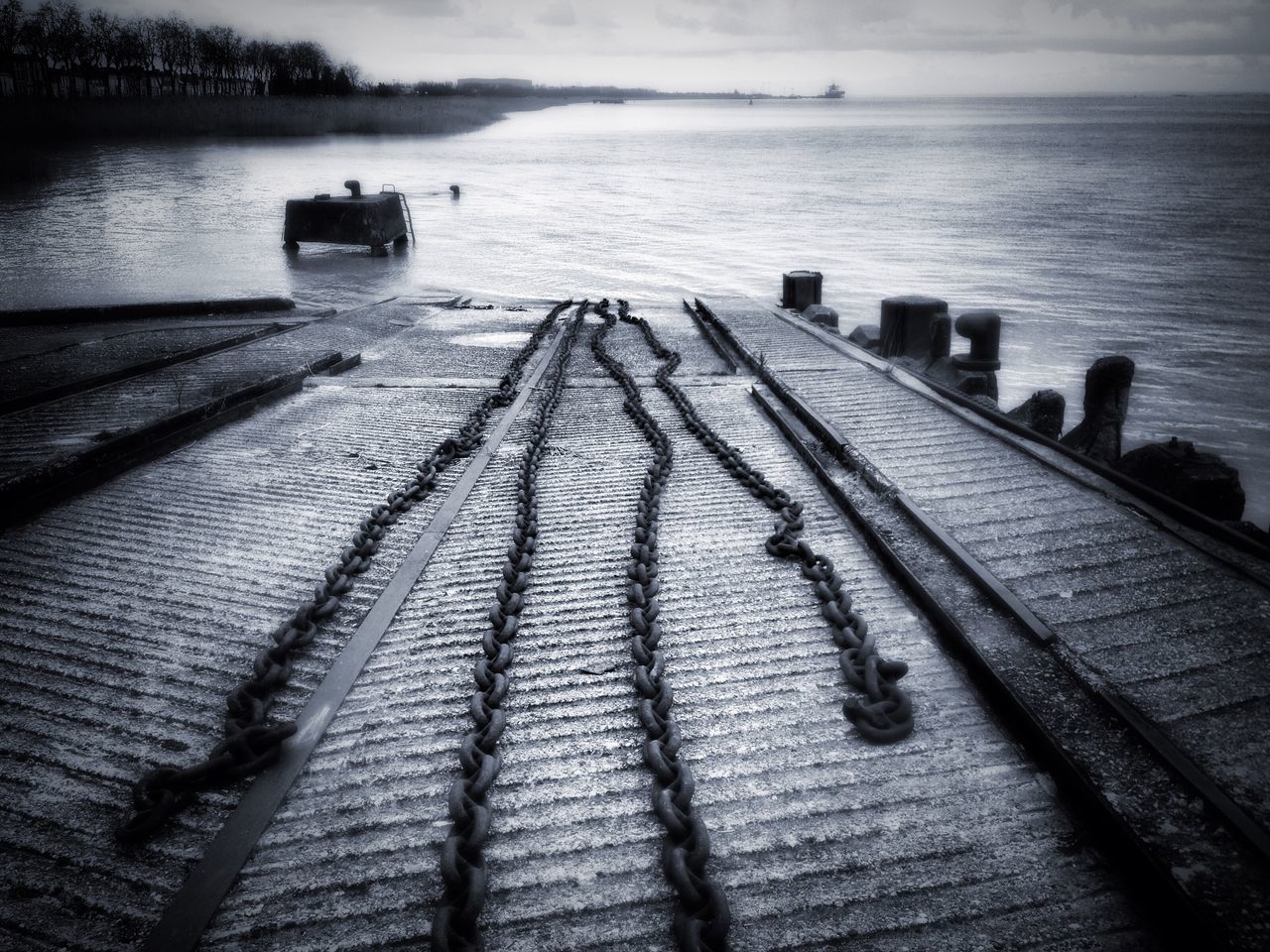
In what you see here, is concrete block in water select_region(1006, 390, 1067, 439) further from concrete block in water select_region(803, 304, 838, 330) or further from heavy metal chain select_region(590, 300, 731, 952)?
heavy metal chain select_region(590, 300, 731, 952)

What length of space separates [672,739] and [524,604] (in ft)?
3.67

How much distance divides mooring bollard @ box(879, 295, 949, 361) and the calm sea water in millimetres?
1832

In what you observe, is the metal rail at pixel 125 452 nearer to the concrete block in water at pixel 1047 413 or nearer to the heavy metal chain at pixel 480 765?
the heavy metal chain at pixel 480 765

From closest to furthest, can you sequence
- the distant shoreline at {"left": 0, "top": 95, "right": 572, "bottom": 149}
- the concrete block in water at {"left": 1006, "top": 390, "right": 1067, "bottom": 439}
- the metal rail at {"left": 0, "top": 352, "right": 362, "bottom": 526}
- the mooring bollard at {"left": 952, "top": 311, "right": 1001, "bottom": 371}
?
the metal rail at {"left": 0, "top": 352, "right": 362, "bottom": 526} < the concrete block in water at {"left": 1006, "top": 390, "right": 1067, "bottom": 439} < the mooring bollard at {"left": 952, "top": 311, "right": 1001, "bottom": 371} < the distant shoreline at {"left": 0, "top": 95, "right": 572, "bottom": 149}

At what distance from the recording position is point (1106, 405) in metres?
7.05

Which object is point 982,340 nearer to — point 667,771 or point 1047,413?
point 1047,413

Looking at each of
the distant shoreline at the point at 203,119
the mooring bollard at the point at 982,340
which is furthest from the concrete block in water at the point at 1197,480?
the distant shoreline at the point at 203,119

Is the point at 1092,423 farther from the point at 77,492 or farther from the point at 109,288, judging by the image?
the point at 109,288

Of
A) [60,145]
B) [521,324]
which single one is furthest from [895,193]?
[60,145]

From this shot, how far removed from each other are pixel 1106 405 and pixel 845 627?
18.6 ft

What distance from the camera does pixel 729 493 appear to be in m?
4.36

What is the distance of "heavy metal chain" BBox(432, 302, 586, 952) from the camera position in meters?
1.78

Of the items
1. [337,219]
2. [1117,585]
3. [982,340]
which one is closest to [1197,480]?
[1117,585]

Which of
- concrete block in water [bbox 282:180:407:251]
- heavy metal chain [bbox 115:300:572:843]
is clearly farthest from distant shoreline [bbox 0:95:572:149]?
heavy metal chain [bbox 115:300:572:843]
